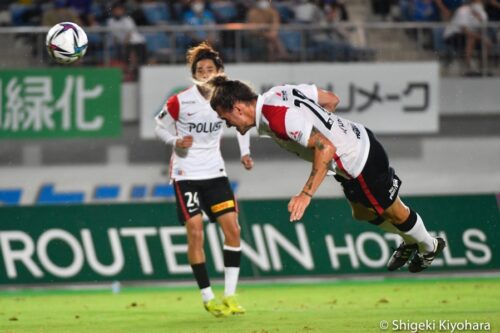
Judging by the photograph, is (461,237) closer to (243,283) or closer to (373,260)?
(373,260)

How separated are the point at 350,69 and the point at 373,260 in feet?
16.7

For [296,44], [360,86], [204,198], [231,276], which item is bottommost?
[360,86]

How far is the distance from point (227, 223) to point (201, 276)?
24.3 inches

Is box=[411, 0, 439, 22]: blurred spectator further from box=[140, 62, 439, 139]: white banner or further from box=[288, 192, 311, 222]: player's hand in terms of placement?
box=[288, 192, 311, 222]: player's hand

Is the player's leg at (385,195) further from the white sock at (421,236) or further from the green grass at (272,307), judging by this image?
the green grass at (272,307)

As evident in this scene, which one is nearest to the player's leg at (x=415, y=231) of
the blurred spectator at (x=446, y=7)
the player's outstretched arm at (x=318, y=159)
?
the player's outstretched arm at (x=318, y=159)

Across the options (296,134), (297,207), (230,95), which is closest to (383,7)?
(230,95)

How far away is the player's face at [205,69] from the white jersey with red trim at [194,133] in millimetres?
713

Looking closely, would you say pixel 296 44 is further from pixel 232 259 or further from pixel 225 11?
pixel 232 259

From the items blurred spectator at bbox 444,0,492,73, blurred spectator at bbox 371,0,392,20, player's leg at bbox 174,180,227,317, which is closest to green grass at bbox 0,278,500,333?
player's leg at bbox 174,180,227,317

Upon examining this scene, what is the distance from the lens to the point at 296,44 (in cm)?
2056

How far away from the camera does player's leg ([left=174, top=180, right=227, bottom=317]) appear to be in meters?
11.7

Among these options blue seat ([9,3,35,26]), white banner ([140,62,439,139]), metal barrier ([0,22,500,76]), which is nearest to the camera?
metal barrier ([0,22,500,76])

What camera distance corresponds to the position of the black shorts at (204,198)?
12.1m
